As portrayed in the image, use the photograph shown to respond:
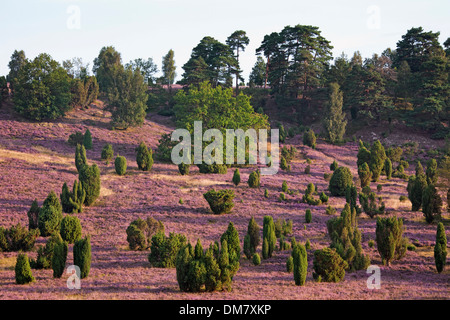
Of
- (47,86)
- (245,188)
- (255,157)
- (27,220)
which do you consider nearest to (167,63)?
(47,86)

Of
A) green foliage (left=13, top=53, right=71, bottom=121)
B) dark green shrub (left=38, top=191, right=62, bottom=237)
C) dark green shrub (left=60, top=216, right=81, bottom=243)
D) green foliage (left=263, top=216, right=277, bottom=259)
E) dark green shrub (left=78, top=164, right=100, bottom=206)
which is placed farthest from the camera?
green foliage (left=13, top=53, right=71, bottom=121)

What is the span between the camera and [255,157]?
5178 centimetres

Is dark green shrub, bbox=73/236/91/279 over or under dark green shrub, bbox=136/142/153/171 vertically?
under

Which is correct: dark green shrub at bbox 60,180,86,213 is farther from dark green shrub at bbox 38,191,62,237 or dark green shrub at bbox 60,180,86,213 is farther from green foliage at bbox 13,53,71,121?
green foliage at bbox 13,53,71,121

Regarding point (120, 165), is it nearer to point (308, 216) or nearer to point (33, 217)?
point (33, 217)

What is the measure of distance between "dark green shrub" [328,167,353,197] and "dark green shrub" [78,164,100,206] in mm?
20227

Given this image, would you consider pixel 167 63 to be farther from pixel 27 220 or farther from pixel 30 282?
pixel 30 282

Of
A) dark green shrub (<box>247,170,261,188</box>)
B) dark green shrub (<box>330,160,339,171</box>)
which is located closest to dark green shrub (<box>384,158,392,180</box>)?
dark green shrub (<box>330,160,339,171</box>)

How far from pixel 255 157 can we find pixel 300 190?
14064 millimetres

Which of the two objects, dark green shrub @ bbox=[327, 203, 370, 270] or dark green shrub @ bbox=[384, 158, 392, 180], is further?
dark green shrub @ bbox=[384, 158, 392, 180]

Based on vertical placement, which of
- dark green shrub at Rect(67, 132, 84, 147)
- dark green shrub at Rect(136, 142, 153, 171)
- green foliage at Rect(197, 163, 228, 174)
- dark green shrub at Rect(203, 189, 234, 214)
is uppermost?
dark green shrub at Rect(67, 132, 84, 147)

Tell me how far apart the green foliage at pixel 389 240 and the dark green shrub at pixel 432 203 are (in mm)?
8090

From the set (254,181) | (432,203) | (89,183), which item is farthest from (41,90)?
(432,203)

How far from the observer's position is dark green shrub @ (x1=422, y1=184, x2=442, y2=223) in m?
28.6
